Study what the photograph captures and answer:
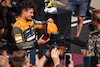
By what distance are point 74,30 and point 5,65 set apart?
1153 millimetres

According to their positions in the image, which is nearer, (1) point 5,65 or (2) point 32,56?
(1) point 5,65

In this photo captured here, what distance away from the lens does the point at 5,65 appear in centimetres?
114

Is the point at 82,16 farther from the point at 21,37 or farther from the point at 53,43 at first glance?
the point at 21,37

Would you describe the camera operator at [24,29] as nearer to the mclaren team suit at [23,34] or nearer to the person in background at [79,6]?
the mclaren team suit at [23,34]

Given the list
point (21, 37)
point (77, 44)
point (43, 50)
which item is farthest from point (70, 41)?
point (21, 37)

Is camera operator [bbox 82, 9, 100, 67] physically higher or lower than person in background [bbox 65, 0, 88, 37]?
lower

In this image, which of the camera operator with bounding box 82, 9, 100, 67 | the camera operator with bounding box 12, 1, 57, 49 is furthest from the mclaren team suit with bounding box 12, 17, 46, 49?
the camera operator with bounding box 82, 9, 100, 67

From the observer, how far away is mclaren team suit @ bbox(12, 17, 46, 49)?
1.44 m

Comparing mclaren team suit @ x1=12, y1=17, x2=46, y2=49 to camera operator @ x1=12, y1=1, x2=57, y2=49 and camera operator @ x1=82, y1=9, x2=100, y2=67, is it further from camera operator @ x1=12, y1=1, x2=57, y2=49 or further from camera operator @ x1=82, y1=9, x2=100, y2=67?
camera operator @ x1=82, y1=9, x2=100, y2=67

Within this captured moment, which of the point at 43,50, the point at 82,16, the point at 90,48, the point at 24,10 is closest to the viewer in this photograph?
the point at 90,48

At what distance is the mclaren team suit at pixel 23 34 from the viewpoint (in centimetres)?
144

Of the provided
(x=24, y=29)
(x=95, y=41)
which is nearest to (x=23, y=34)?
(x=24, y=29)

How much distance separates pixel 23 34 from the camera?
1.49 m

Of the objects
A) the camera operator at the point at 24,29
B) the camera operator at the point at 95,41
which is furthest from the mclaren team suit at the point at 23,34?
the camera operator at the point at 95,41
